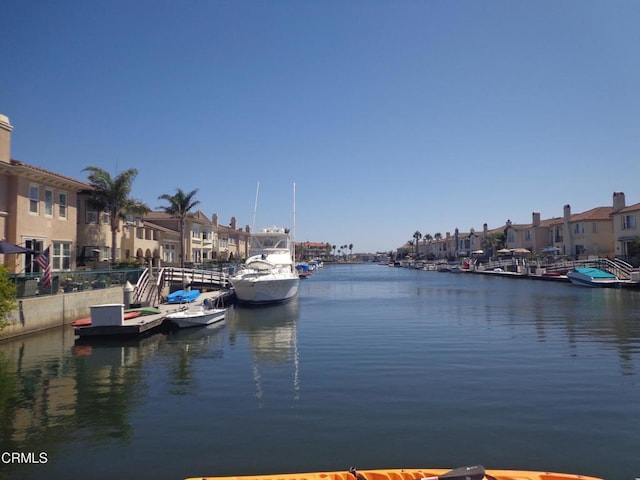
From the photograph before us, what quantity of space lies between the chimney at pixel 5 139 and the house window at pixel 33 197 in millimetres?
2037

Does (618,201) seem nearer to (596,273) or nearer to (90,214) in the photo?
(596,273)

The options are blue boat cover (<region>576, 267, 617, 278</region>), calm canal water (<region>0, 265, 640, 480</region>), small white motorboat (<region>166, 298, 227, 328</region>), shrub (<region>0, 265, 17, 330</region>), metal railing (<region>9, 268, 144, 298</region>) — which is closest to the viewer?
calm canal water (<region>0, 265, 640, 480</region>)

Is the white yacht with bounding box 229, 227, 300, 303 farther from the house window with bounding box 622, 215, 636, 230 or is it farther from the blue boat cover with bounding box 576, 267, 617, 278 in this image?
the house window with bounding box 622, 215, 636, 230

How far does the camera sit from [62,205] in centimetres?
3131

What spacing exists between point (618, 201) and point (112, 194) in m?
61.7

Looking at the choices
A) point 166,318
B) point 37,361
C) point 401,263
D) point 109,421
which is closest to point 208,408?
point 109,421

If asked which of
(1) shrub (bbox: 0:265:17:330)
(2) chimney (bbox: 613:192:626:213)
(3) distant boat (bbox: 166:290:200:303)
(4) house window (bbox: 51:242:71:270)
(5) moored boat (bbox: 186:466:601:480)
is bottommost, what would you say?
(5) moored boat (bbox: 186:466:601:480)

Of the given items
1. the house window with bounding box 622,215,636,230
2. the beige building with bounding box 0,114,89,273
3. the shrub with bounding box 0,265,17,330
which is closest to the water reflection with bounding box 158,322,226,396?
the shrub with bounding box 0,265,17,330

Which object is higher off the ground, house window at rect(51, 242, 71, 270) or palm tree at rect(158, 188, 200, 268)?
palm tree at rect(158, 188, 200, 268)

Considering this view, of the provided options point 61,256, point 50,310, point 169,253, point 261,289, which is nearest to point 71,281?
point 50,310

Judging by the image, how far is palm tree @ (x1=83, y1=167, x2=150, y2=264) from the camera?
36.6 metres

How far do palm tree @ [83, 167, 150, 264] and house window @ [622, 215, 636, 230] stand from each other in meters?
57.7

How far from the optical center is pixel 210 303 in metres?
29.6

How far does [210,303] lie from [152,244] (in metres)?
23.2
